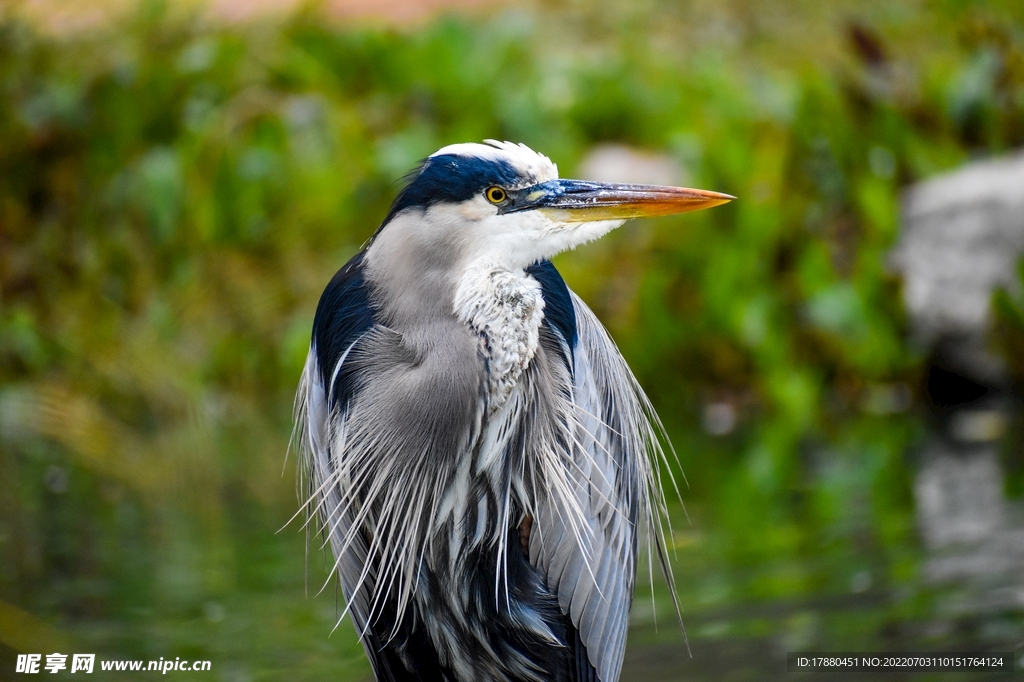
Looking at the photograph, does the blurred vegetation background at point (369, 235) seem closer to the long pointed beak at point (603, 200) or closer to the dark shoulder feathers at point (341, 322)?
the dark shoulder feathers at point (341, 322)

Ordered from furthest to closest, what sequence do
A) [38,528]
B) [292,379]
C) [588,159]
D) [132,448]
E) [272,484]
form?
[588,159]
[292,379]
[272,484]
[38,528]
[132,448]

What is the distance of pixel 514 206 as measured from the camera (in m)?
2.68

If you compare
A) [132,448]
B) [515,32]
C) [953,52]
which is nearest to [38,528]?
[132,448]

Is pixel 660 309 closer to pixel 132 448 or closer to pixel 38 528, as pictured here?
pixel 38 528

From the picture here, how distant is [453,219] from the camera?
2.69 m

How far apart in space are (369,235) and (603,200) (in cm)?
608

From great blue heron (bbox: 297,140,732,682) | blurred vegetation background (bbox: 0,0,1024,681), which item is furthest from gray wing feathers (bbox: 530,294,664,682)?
blurred vegetation background (bbox: 0,0,1024,681)

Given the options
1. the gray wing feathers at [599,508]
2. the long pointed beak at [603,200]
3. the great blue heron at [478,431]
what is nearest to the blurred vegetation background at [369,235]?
the gray wing feathers at [599,508]

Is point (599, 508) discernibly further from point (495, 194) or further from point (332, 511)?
point (495, 194)

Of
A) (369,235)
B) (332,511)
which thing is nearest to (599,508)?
(332,511)

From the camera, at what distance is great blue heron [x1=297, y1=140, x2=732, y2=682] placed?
2.69 metres

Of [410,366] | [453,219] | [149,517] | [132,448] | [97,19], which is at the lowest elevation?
[149,517]

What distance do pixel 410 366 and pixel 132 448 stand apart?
46.5 inches

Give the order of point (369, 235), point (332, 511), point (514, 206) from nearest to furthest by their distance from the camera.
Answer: point (514, 206) → point (332, 511) → point (369, 235)
